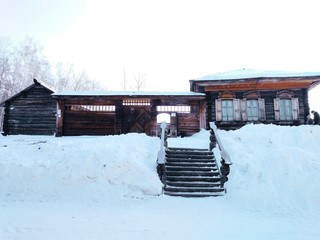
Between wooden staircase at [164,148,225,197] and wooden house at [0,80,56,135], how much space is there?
1136 centimetres

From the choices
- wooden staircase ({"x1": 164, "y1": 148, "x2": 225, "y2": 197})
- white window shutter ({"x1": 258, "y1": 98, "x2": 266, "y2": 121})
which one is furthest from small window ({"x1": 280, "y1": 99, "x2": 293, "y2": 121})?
wooden staircase ({"x1": 164, "y1": 148, "x2": 225, "y2": 197})

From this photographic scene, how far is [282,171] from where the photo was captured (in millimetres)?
8281

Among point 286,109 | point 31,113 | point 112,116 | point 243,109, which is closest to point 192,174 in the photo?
point 112,116

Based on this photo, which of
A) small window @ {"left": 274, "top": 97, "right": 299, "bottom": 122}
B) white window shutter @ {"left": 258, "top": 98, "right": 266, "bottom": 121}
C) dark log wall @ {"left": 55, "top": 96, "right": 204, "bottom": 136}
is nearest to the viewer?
dark log wall @ {"left": 55, "top": 96, "right": 204, "bottom": 136}

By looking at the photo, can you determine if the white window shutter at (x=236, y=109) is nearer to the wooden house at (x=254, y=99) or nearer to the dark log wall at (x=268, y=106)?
the wooden house at (x=254, y=99)

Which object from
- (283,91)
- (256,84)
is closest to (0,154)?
(256,84)

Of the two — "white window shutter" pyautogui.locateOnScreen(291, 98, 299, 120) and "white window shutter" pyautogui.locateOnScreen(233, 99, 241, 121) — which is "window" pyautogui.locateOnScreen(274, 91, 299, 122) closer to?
"white window shutter" pyautogui.locateOnScreen(291, 98, 299, 120)

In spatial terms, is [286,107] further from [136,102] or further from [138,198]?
[138,198]

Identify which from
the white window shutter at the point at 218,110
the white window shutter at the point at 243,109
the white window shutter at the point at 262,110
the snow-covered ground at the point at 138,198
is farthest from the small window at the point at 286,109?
the snow-covered ground at the point at 138,198

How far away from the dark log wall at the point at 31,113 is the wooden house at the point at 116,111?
8.76 ft

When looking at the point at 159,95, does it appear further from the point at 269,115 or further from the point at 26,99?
the point at 26,99

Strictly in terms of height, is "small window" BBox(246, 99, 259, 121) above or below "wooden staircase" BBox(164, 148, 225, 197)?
above

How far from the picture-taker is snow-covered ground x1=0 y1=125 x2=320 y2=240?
16.8ft

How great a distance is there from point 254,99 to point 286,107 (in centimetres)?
211
